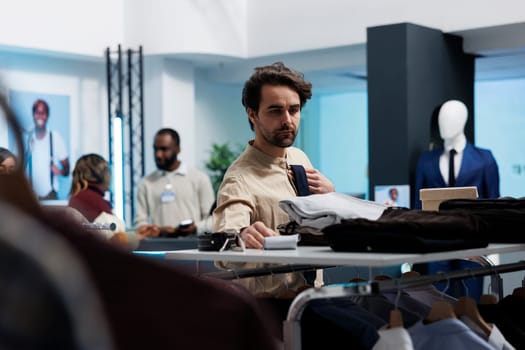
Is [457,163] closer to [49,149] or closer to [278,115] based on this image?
[49,149]

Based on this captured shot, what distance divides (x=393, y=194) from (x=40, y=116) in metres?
4.84

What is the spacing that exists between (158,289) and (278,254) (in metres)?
1.43

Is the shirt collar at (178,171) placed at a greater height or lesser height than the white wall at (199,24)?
lesser

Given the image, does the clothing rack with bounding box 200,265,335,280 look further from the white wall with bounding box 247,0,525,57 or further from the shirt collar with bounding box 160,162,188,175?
the shirt collar with bounding box 160,162,188,175

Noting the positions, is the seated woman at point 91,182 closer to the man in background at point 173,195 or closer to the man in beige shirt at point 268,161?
the man in background at point 173,195

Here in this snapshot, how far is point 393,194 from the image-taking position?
9.41 m

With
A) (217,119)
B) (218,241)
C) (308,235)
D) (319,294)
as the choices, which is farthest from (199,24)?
(319,294)

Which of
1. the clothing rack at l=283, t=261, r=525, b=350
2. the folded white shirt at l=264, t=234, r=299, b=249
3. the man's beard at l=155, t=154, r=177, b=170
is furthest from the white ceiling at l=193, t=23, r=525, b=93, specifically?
the clothing rack at l=283, t=261, r=525, b=350

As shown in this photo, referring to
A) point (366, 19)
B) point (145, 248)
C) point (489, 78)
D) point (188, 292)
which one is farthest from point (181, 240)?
point (489, 78)

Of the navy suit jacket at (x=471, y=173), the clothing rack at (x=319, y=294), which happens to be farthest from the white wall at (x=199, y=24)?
the clothing rack at (x=319, y=294)

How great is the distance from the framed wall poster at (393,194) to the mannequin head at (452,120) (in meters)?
0.64

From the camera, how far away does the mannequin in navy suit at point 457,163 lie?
8.83 m

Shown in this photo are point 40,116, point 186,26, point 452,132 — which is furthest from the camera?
point 40,116

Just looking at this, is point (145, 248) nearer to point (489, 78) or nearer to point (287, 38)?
point (287, 38)
